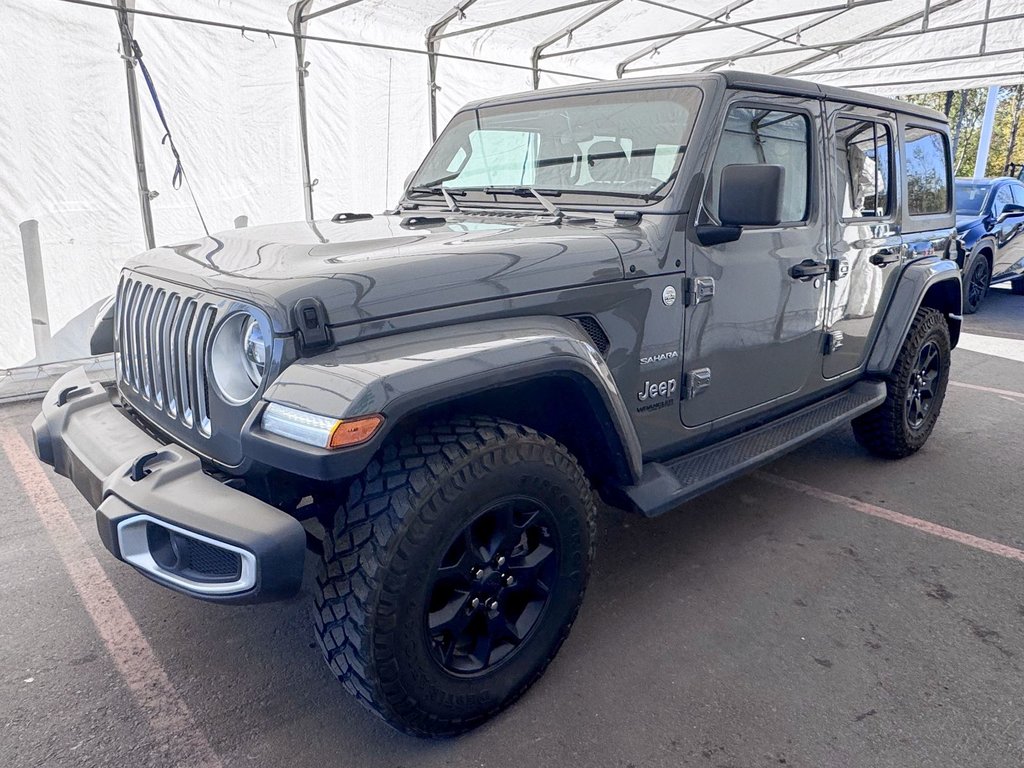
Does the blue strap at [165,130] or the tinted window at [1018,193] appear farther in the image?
the tinted window at [1018,193]

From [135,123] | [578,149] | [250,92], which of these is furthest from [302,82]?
[578,149]

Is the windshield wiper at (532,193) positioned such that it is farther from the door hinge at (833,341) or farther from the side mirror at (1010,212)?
the side mirror at (1010,212)

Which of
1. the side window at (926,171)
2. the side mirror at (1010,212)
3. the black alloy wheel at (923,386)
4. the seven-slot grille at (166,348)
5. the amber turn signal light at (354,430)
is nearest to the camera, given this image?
the amber turn signal light at (354,430)

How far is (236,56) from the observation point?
21.8 ft

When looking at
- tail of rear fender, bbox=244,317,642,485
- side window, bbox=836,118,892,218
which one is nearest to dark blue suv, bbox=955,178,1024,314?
side window, bbox=836,118,892,218

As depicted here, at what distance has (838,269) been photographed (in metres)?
3.37

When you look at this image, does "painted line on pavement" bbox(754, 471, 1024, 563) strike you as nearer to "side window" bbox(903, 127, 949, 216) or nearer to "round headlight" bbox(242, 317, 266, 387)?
"side window" bbox(903, 127, 949, 216)

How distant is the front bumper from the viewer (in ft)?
5.66

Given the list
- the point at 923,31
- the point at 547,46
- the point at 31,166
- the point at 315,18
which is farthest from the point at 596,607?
the point at 923,31

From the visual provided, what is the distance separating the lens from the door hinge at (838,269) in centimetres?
332

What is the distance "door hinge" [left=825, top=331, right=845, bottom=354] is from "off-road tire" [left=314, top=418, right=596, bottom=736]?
74.7 inches

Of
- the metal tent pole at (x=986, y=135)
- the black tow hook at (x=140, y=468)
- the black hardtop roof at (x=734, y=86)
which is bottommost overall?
the black tow hook at (x=140, y=468)

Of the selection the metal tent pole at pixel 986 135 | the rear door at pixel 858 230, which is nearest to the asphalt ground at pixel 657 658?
the rear door at pixel 858 230

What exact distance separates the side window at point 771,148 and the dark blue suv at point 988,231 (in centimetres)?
688
